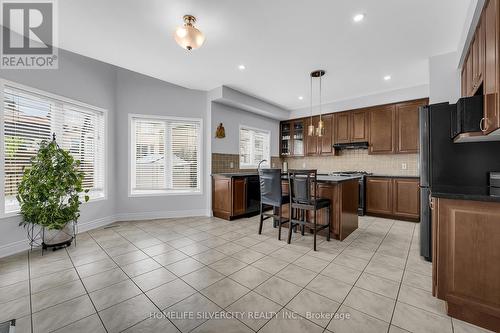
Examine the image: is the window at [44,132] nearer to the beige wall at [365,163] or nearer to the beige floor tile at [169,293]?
the beige floor tile at [169,293]

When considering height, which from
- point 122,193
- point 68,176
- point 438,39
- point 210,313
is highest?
point 438,39

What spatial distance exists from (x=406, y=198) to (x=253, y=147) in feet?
11.4

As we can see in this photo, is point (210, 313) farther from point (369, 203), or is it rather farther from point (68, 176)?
point (369, 203)

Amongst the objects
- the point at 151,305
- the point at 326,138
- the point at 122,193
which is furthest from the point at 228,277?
the point at 326,138

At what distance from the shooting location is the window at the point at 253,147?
5.36 m

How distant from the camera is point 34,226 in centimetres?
287

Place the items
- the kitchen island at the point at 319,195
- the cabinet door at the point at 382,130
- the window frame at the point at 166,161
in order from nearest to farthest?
the kitchen island at the point at 319,195
the window frame at the point at 166,161
the cabinet door at the point at 382,130

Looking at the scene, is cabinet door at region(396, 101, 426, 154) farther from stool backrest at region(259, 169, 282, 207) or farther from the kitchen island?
stool backrest at region(259, 169, 282, 207)

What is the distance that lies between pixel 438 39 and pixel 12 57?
5.34 m

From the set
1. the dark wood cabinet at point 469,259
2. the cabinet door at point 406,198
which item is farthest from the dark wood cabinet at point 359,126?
the dark wood cabinet at point 469,259

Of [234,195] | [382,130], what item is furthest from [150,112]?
[382,130]

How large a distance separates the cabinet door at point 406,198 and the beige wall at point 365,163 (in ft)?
1.56

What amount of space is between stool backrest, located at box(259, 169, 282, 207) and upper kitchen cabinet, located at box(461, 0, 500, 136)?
2034mm

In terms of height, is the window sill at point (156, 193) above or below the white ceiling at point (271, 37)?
below
